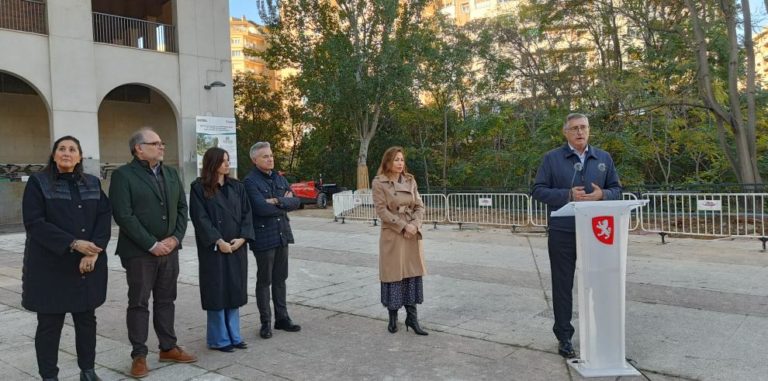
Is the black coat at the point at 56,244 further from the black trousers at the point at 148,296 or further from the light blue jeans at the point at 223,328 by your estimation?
the light blue jeans at the point at 223,328

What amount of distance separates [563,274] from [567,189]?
2.18ft

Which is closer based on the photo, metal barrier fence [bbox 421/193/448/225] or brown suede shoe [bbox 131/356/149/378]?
brown suede shoe [bbox 131/356/149/378]

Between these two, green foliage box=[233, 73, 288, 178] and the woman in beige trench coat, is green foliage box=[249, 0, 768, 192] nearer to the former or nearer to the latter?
green foliage box=[233, 73, 288, 178]

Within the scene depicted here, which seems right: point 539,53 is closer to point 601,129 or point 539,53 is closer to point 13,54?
point 601,129

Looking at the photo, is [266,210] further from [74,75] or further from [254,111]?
[254,111]

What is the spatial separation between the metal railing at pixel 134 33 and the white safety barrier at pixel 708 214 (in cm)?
1589

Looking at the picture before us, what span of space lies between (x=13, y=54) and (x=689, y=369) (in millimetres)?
18129

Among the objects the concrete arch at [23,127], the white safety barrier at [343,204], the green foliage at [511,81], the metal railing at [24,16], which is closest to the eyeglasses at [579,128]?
the green foliage at [511,81]

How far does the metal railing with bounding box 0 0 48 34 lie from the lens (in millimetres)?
16422

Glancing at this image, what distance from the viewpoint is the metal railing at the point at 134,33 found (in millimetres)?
19547

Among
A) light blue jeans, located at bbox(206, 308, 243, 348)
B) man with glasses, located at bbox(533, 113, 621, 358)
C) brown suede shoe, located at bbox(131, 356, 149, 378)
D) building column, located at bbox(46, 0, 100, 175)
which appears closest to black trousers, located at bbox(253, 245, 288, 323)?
light blue jeans, located at bbox(206, 308, 243, 348)

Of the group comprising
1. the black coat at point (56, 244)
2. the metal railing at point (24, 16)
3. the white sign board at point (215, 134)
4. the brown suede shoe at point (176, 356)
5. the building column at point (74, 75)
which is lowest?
the brown suede shoe at point (176, 356)

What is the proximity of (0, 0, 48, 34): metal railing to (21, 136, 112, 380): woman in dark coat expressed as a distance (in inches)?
620

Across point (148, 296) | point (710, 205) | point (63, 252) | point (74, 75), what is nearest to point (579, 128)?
point (148, 296)
